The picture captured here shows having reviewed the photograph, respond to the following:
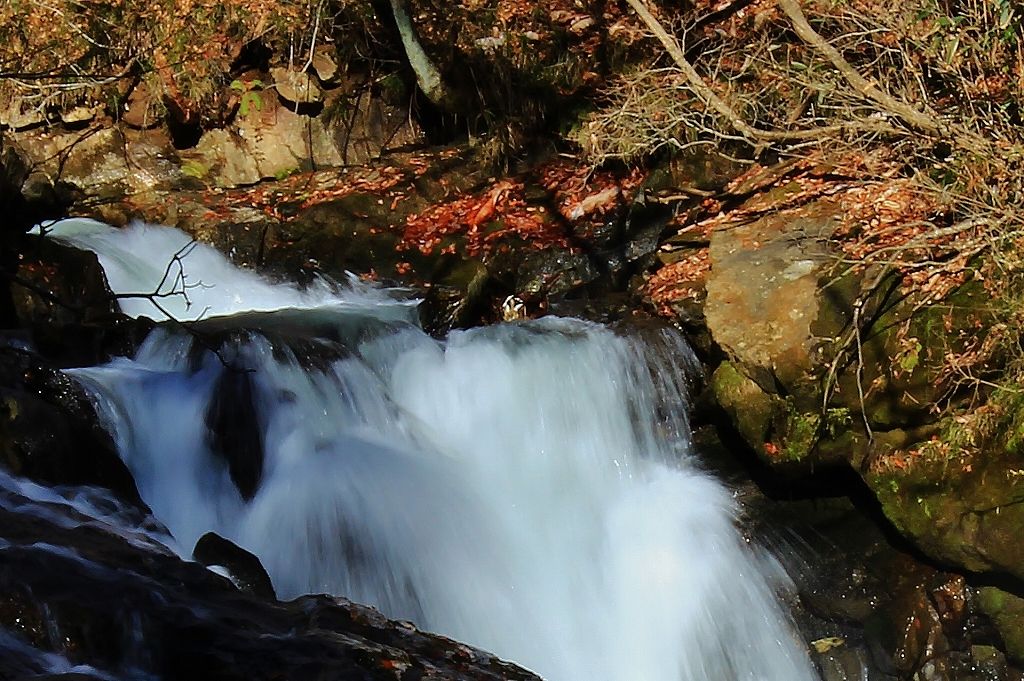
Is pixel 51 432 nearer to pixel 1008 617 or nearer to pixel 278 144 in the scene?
pixel 1008 617

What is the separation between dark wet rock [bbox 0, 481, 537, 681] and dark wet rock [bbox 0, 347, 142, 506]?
0.88 metres

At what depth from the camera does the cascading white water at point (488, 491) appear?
19.8 feet

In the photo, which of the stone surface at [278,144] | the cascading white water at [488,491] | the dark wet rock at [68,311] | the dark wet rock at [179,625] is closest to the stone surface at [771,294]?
the cascading white water at [488,491]

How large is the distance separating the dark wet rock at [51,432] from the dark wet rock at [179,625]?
0.88 meters

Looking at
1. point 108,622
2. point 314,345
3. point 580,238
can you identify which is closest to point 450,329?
point 314,345

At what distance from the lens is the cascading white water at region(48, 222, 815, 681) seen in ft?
19.8

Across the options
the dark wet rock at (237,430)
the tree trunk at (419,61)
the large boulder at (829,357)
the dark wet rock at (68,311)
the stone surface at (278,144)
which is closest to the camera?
the large boulder at (829,357)

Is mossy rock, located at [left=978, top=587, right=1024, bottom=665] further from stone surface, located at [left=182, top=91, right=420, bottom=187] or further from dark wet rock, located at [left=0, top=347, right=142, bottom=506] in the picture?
stone surface, located at [left=182, top=91, right=420, bottom=187]

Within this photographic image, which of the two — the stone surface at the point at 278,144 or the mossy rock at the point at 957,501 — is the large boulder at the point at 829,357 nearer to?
the mossy rock at the point at 957,501

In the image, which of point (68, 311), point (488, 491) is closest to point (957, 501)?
point (488, 491)

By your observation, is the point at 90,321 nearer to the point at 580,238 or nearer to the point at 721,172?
the point at 580,238

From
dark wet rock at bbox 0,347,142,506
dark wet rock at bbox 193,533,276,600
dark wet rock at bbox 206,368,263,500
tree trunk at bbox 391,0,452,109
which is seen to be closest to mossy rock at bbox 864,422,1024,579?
dark wet rock at bbox 193,533,276,600

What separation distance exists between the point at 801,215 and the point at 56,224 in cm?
700

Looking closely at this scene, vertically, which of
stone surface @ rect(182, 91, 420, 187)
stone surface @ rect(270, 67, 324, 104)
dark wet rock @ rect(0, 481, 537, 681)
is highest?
stone surface @ rect(270, 67, 324, 104)
